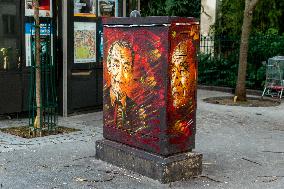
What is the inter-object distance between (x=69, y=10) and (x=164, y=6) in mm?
13321

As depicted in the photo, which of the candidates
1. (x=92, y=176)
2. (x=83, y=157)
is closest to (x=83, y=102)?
(x=83, y=157)

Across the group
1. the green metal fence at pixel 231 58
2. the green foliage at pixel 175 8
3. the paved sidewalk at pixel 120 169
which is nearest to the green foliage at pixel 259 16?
the green metal fence at pixel 231 58

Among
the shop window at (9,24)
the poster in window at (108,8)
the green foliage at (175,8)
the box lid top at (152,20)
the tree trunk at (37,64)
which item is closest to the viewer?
the box lid top at (152,20)

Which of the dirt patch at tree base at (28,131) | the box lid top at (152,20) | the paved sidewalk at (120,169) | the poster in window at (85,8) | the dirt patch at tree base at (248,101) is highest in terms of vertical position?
the poster in window at (85,8)

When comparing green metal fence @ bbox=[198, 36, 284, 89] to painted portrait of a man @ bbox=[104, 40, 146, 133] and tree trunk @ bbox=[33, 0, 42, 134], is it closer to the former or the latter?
tree trunk @ bbox=[33, 0, 42, 134]

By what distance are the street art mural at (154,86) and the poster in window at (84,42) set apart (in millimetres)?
3777

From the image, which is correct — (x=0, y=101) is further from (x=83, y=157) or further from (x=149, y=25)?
(x=149, y=25)

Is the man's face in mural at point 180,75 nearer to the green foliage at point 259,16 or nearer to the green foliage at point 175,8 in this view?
the green foliage at point 259,16

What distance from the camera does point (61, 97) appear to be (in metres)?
9.70

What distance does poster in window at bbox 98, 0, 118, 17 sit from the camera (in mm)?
10203

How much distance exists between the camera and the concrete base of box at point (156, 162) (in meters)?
5.45

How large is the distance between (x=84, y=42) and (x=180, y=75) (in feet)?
15.9

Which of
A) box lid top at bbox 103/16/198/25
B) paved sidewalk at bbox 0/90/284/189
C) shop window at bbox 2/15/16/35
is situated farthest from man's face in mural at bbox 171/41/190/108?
shop window at bbox 2/15/16/35

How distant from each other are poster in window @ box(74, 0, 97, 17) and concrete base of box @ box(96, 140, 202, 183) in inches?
169
